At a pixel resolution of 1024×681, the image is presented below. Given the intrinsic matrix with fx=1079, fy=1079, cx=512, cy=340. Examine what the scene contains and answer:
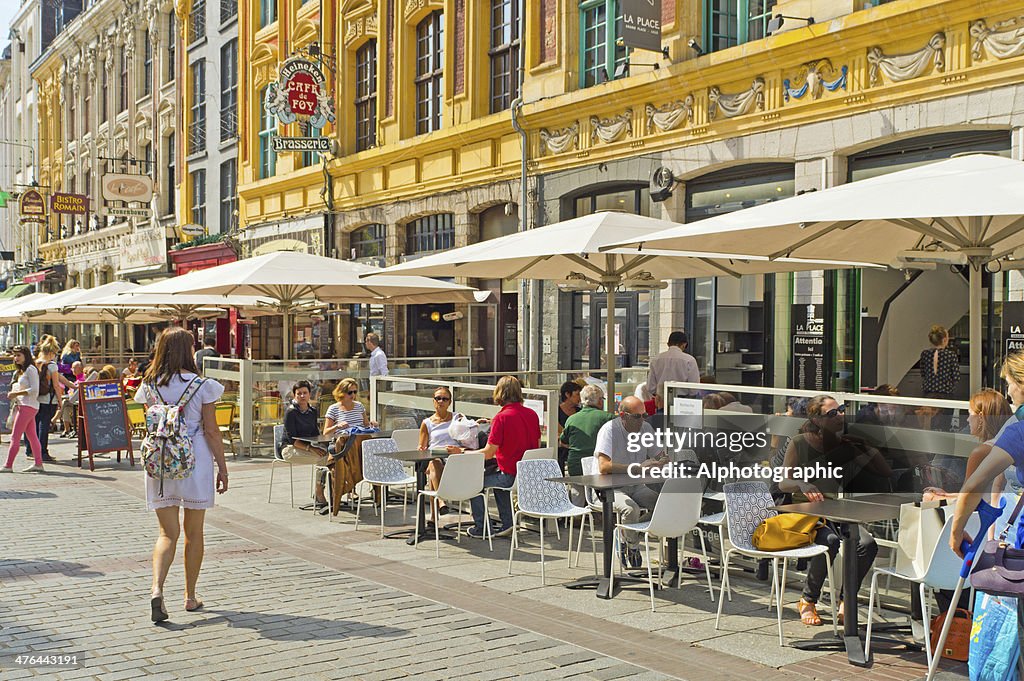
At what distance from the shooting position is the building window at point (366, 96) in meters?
25.9

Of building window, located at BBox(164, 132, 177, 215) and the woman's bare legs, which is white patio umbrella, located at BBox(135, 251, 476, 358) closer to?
the woman's bare legs

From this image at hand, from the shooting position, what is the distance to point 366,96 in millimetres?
26047

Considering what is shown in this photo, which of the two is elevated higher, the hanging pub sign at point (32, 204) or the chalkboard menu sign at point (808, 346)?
the hanging pub sign at point (32, 204)

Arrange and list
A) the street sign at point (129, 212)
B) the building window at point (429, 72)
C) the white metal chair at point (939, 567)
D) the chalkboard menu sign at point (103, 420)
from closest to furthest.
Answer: the white metal chair at point (939, 567) < the chalkboard menu sign at point (103, 420) < the building window at point (429, 72) < the street sign at point (129, 212)

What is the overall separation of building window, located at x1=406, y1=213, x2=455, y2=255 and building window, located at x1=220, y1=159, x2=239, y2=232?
1046 centimetres

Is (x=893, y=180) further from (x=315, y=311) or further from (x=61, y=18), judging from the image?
→ (x=61, y=18)

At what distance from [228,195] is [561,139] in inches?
682

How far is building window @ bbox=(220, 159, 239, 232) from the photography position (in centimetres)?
3297

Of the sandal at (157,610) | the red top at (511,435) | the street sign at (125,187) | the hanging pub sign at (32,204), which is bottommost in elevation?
the sandal at (157,610)

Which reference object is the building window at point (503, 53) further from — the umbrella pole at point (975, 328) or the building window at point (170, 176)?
the building window at point (170, 176)

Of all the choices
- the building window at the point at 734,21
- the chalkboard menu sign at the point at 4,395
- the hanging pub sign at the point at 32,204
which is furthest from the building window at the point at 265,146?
the hanging pub sign at the point at 32,204

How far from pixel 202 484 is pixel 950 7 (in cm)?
1029

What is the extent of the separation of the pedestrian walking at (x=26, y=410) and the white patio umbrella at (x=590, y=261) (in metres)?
6.40

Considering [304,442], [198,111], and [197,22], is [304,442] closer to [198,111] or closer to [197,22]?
[198,111]
